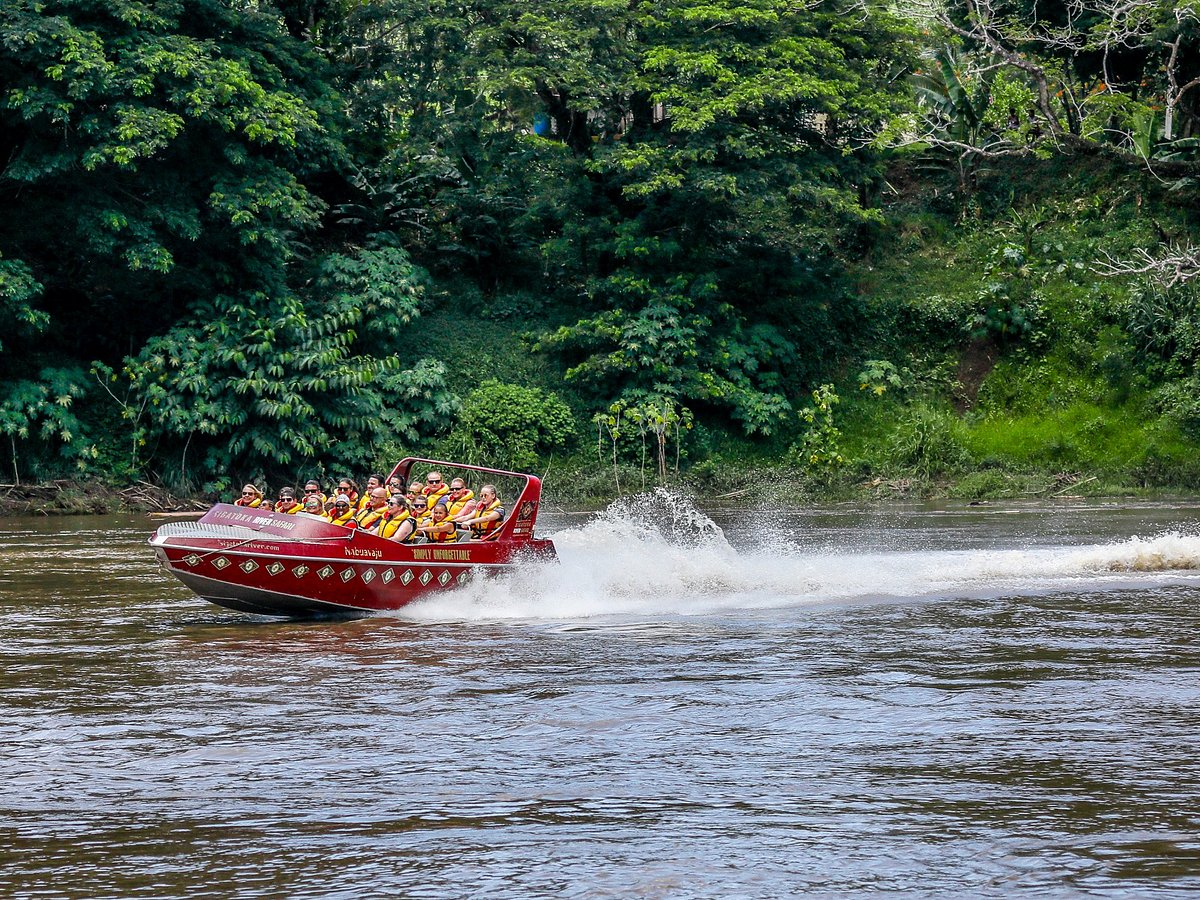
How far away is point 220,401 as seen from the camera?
96.8 feet

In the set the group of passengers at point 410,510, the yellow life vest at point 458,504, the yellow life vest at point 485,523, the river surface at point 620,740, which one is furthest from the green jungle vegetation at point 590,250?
the yellow life vest at point 485,523

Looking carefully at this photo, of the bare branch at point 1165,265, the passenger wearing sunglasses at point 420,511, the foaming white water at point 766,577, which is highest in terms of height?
the bare branch at point 1165,265

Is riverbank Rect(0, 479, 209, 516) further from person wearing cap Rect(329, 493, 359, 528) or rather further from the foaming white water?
person wearing cap Rect(329, 493, 359, 528)

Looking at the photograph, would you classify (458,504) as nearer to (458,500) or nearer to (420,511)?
(458,500)

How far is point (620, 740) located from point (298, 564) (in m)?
6.39

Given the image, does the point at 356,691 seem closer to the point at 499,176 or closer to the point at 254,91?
the point at 254,91

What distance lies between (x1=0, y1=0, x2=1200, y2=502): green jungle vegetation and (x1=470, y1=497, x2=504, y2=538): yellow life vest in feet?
42.7

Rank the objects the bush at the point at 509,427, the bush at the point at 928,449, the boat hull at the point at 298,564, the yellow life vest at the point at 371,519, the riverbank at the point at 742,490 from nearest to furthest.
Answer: the boat hull at the point at 298,564 → the yellow life vest at the point at 371,519 → the riverbank at the point at 742,490 → the bush at the point at 509,427 → the bush at the point at 928,449

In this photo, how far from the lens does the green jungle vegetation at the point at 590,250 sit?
29.3 meters

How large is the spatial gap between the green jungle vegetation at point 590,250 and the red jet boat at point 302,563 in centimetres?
1380

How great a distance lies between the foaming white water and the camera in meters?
16.5

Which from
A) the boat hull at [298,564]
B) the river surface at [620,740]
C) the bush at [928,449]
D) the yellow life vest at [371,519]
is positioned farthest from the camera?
the bush at [928,449]

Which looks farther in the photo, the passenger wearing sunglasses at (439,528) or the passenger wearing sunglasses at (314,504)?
the passenger wearing sunglasses at (314,504)

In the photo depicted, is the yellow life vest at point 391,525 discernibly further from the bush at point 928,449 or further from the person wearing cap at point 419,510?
the bush at point 928,449
